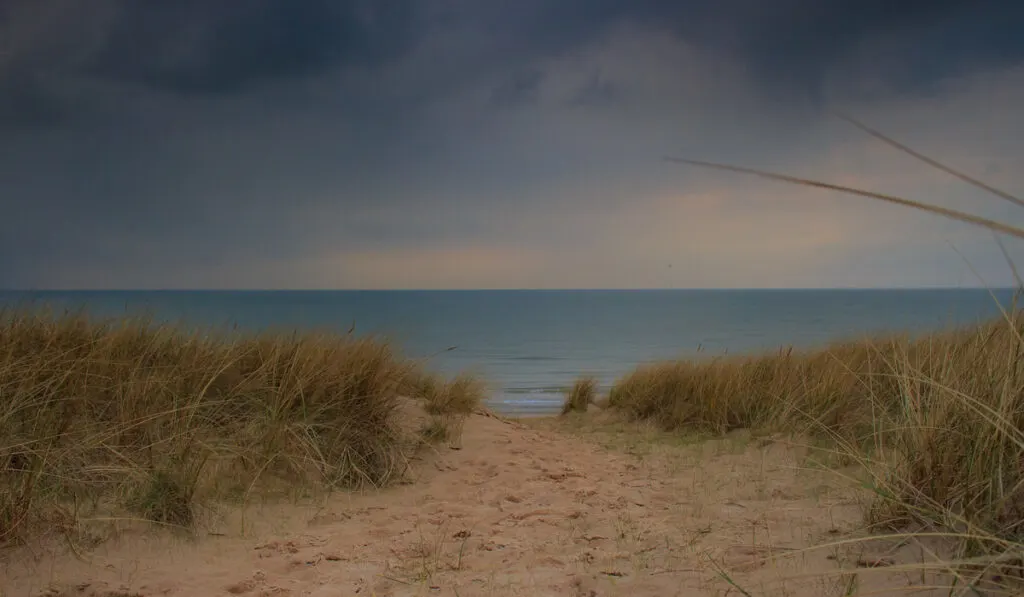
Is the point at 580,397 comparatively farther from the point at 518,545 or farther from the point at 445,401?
the point at 518,545

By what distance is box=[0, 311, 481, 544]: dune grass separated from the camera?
357 centimetres

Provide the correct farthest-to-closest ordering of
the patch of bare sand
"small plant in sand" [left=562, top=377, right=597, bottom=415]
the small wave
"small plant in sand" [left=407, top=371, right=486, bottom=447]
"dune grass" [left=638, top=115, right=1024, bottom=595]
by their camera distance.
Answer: the small wave, "small plant in sand" [left=562, top=377, right=597, bottom=415], "small plant in sand" [left=407, top=371, right=486, bottom=447], the patch of bare sand, "dune grass" [left=638, top=115, right=1024, bottom=595]

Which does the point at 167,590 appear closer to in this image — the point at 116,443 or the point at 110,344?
the point at 116,443

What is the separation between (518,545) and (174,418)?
2262 mm

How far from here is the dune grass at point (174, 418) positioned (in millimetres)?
3568

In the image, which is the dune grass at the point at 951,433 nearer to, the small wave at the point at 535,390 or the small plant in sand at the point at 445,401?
the small plant in sand at the point at 445,401

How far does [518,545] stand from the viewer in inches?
134

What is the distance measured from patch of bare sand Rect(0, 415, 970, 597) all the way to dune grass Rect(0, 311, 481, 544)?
287 mm

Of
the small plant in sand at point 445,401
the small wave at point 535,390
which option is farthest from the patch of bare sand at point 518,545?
the small wave at point 535,390

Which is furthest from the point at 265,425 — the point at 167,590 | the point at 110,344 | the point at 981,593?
the point at 981,593

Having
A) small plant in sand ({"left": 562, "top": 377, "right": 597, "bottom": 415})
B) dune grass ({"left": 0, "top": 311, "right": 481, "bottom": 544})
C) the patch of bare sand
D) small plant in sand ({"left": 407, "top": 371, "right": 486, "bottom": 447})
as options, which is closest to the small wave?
small plant in sand ({"left": 562, "top": 377, "right": 597, "bottom": 415})

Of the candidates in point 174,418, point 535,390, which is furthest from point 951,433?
point 535,390

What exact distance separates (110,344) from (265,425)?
1.39 meters

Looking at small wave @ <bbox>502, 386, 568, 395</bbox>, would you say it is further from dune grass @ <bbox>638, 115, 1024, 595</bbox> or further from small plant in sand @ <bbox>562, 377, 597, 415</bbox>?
dune grass @ <bbox>638, 115, 1024, 595</bbox>
